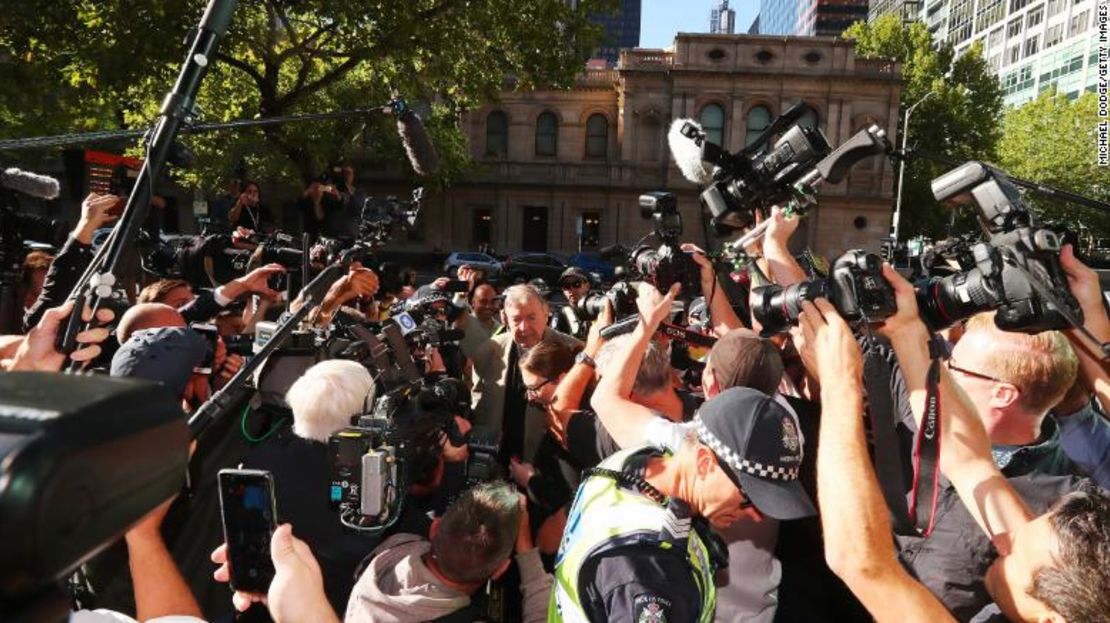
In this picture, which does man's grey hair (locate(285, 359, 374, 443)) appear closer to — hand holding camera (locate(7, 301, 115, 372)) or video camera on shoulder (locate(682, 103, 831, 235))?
hand holding camera (locate(7, 301, 115, 372))

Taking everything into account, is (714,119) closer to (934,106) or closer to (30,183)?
(934,106)

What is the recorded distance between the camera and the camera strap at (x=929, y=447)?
74.8 inches

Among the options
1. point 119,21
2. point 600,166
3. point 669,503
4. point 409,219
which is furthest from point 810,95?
point 669,503

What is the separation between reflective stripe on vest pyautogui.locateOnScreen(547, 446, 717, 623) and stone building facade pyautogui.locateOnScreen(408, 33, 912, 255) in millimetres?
30289

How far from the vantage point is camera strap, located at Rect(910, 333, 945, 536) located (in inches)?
74.8

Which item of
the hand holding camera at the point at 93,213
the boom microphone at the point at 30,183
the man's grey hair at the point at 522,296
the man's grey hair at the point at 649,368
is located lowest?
the man's grey hair at the point at 649,368

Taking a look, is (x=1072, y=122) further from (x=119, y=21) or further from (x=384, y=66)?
(x=119, y=21)

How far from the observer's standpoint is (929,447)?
1.93 meters

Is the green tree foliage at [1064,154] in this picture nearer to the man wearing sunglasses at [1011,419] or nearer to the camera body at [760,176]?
the camera body at [760,176]

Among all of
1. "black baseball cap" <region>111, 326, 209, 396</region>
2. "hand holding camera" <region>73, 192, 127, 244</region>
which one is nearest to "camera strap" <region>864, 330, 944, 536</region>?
"black baseball cap" <region>111, 326, 209, 396</region>

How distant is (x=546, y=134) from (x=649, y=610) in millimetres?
33693

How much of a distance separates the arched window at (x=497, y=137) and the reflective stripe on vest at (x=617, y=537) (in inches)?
1299

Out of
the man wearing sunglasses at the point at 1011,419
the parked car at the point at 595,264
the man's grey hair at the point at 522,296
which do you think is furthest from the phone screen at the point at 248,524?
the parked car at the point at 595,264

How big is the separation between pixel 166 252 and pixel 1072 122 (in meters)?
42.1
